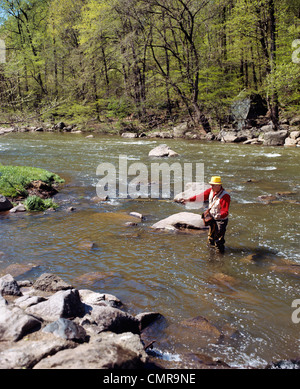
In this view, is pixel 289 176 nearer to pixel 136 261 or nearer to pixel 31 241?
pixel 136 261

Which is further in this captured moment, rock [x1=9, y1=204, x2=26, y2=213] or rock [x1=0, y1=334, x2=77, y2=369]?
rock [x1=9, y1=204, x2=26, y2=213]

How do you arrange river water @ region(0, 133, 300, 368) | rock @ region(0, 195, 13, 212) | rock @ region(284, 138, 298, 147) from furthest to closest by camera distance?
rock @ region(284, 138, 298, 147) < rock @ region(0, 195, 13, 212) < river water @ region(0, 133, 300, 368)

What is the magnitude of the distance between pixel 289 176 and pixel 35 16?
46.2m

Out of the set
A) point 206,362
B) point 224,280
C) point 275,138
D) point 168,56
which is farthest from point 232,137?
point 206,362

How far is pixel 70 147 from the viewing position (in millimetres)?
22594

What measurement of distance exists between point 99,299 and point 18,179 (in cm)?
796

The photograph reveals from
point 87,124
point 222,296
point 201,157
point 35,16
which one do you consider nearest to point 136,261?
point 222,296

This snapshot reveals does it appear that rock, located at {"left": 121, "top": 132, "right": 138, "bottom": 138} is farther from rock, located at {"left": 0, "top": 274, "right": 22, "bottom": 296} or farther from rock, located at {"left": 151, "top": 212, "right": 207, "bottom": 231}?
rock, located at {"left": 0, "top": 274, "right": 22, "bottom": 296}

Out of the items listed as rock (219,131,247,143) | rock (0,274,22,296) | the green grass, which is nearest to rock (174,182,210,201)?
the green grass

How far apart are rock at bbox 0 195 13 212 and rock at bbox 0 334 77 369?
278 inches

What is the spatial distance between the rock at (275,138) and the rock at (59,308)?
20705mm

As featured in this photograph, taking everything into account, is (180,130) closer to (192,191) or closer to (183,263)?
(192,191)

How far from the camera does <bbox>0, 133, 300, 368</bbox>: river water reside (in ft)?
13.3

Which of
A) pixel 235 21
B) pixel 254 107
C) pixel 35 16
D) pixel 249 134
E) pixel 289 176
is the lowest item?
pixel 289 176
